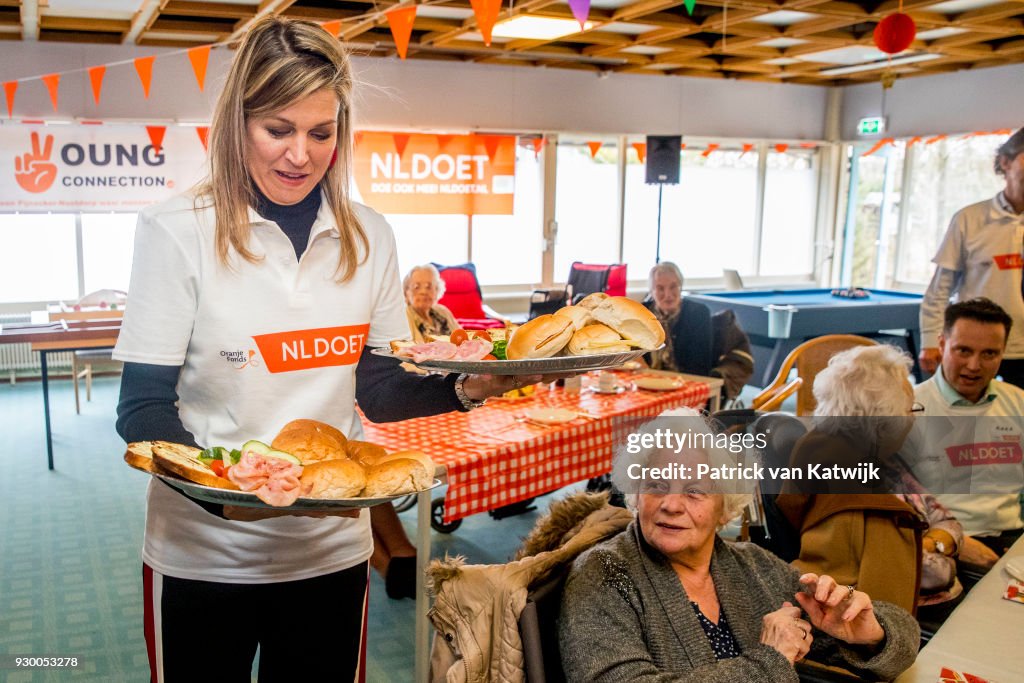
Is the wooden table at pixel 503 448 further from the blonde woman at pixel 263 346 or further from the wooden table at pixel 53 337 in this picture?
the wooden table at pixel 53 337

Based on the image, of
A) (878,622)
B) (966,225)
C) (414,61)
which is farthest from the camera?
(414,61)

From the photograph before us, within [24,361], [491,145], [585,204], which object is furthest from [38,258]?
[585,204]

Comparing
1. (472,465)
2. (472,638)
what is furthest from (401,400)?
(472,465)

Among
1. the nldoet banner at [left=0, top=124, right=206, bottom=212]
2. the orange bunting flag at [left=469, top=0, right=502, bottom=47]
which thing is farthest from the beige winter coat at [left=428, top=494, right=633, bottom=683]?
the nldoet banner at [left=0, top=124, right=206, bottom=212]

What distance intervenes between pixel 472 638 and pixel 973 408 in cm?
203

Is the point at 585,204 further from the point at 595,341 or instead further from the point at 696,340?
the point at 595,341

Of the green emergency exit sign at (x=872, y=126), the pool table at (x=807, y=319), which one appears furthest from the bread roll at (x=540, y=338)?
the green emergency exit sign at (x=872, y=126)

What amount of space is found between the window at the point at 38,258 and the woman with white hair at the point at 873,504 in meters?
6.95

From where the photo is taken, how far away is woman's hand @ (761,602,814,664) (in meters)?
1.57

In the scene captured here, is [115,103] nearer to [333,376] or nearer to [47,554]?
[47,554]

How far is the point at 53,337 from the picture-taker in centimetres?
510

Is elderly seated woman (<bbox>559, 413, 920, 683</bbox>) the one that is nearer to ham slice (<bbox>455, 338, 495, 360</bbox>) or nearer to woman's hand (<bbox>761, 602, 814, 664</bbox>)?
woman's hand (<bbox>761, 602, 814, 664</bbox>)

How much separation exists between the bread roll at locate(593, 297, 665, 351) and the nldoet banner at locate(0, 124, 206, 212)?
644cm

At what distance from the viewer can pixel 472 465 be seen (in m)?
Answer: 2.77
